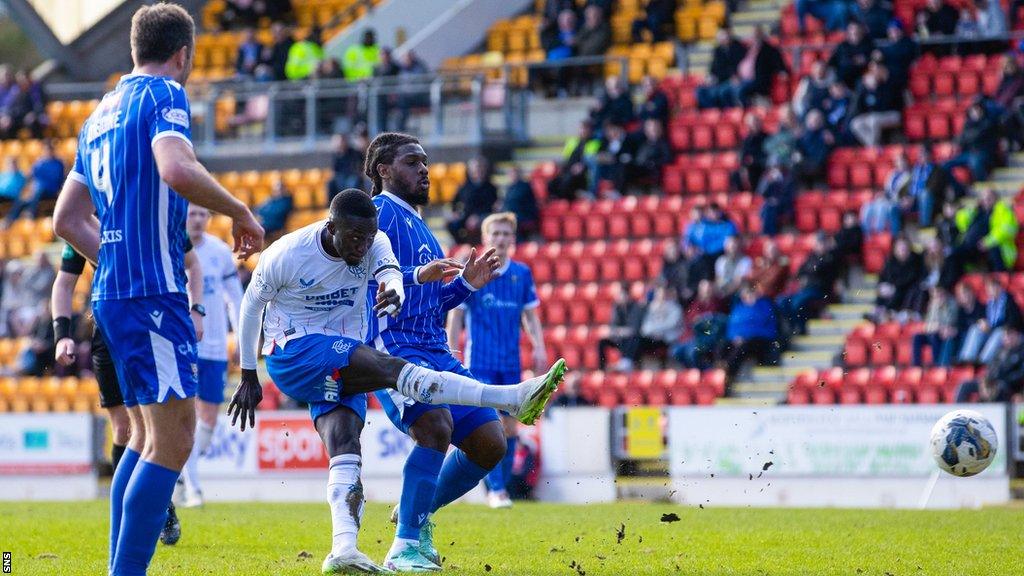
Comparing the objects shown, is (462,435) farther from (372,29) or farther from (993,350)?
(372,29)

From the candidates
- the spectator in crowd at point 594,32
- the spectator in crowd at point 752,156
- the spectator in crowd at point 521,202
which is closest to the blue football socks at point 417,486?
the spectator in crowd at point 752,156

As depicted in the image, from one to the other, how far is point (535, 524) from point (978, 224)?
9.20 meters

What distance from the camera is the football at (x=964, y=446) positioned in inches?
419

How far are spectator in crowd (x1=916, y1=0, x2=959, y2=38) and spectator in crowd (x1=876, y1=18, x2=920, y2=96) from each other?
1.40m

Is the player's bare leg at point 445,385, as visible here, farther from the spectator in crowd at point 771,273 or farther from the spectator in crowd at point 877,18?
the spectator in crowd at point 877,18

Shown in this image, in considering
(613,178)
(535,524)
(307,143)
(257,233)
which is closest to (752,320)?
(613,178)

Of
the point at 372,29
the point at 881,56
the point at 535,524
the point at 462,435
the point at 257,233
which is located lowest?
the point at 535,524

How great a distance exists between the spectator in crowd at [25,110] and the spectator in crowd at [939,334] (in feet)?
58.9

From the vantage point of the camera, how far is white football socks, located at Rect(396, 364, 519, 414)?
7.89m

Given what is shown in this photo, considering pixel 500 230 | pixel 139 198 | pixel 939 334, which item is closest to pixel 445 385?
pixel 139 198

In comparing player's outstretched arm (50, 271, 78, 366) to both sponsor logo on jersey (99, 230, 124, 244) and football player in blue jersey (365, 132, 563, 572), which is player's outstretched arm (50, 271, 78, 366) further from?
sponsor logo on jersey (99, 230, 124, 244)

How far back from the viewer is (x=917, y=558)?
9.39 meters

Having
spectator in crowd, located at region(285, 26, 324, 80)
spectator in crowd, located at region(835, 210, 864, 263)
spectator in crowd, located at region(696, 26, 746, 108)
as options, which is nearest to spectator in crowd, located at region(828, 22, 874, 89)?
spectator in crowd, located at region(696, 26, 746, 108)

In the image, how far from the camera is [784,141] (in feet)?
73.4
